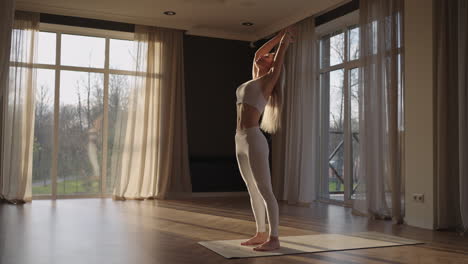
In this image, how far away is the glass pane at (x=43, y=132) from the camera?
718 cm

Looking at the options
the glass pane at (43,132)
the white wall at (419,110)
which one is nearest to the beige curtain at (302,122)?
the white wall at (419,110)

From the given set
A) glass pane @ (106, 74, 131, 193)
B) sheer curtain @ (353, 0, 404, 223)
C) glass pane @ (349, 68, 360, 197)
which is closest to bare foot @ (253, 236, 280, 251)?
sheer curtain @ (353, 0, 404, 223)

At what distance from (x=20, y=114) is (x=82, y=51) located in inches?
59.3

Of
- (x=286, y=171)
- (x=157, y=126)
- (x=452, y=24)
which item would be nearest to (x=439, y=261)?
(x=452, y=24)

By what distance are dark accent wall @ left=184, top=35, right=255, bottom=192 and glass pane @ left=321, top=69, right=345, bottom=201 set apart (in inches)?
68.5

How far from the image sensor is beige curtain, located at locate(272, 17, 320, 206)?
6.87 meters

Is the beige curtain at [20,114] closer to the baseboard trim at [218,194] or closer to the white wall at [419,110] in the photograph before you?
the baseboard trim at [218,194]

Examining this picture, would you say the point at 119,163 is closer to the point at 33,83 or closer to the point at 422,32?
the point at 33,83

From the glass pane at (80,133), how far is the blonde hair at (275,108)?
480 cm

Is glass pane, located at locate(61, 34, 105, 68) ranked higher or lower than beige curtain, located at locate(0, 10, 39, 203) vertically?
higher

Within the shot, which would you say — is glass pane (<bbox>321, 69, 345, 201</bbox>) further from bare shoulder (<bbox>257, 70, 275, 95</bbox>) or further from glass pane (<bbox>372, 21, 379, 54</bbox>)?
bare shoulder (<bbox>257, 70, 275, 95</bbox>)

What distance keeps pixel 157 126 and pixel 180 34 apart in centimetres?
160

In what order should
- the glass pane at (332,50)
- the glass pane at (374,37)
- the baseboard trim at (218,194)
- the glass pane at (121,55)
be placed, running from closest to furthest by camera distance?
the glass pane at (374,37), the glass pane at (332,50), the glass pane at (121,55), the baseboard trim at (218,194)

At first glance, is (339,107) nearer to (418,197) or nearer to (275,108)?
(418,197)
